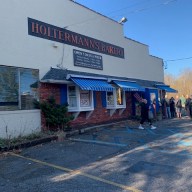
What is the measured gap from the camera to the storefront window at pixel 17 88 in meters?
10.8

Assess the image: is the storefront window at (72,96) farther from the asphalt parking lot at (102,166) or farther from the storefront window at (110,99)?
the storefront window at (110,99)

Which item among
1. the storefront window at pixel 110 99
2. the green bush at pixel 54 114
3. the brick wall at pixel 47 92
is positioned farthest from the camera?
the storefront window at pixel 110 99

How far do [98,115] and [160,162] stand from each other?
28.3ft

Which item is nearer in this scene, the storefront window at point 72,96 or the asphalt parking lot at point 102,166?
the asphalt parking lot at point 102,166

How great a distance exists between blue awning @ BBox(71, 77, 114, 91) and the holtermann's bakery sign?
7.34 feet

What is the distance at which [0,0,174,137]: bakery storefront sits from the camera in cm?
1123

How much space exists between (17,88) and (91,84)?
12.6 feet

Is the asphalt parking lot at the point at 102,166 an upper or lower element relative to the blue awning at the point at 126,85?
lower

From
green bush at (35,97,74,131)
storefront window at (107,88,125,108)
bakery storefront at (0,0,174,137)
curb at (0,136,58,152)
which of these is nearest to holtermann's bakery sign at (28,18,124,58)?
bakery storefront at (0,0,174,137)

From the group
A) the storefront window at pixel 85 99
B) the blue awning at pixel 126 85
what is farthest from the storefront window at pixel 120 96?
the storefront window at pixel 85 99

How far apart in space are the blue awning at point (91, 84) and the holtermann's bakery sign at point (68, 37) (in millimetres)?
2238

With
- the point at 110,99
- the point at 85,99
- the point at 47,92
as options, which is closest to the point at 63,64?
the point at 47,92

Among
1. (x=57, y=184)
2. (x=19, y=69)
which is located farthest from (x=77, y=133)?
(x=57, y=184)

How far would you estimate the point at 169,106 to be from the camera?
21.7 metres
